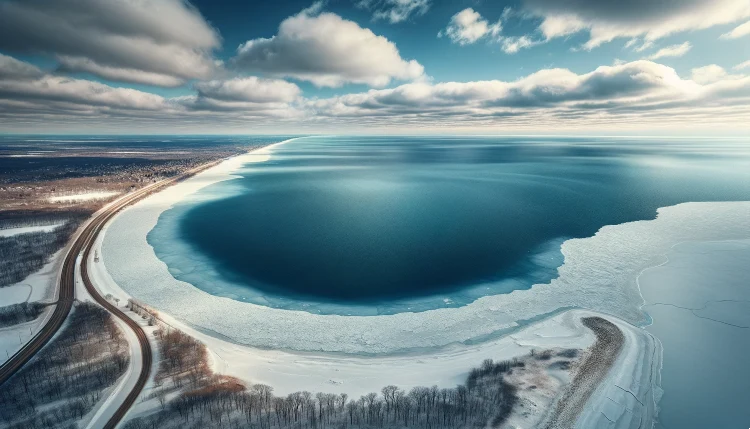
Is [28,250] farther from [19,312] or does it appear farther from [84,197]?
[84,197]

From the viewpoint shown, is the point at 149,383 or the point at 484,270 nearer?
the point at 149,383

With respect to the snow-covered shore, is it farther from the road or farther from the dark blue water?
the dark blue water

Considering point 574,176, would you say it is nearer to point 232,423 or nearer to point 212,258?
point 212,258

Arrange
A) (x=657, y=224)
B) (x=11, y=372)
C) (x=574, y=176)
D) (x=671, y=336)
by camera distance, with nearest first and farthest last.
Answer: (x=11, y=372) → (x=671, y=336) → (x=657, y=224) → (x=574, y=176)

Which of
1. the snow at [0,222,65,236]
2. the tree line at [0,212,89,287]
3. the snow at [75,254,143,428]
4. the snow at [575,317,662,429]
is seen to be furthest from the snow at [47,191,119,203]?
the snow at [575,317,662,429]

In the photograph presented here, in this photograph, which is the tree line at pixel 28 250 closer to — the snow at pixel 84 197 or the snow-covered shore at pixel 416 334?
the snow-covered shore at pixel 416 334

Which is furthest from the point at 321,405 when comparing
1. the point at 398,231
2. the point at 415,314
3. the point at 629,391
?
the point at 398,231

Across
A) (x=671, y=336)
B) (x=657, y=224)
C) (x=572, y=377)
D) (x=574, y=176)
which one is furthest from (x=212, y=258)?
(x=574, y=176)
